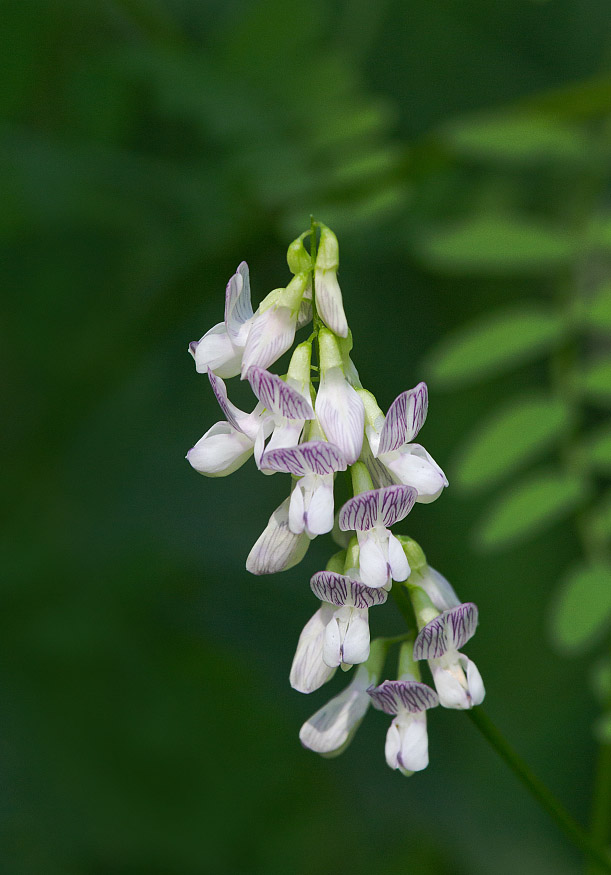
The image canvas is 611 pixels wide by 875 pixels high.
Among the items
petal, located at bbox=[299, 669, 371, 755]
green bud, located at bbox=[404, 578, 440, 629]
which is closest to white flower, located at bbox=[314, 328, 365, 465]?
green bud, located at bbox=[404, 578, 440, 629]

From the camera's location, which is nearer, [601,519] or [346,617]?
[346,617]

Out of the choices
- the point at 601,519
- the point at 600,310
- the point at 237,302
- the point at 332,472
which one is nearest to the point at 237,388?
the point at 600,310

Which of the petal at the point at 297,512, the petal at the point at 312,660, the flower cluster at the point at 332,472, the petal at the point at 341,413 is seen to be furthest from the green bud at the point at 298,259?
the petal at the point at 312,660

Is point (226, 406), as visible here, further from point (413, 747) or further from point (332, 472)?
point (413, 747)

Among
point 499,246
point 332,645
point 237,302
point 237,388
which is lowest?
point 332,645

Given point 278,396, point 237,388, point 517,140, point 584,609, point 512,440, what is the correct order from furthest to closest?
1. point 237,388
2. point 517,140
3. point 512,440
4. point 584,609
5. point 278,396

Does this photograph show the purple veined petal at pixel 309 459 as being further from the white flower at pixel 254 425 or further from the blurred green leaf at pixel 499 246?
the blurred green leaf at pixel 499 246

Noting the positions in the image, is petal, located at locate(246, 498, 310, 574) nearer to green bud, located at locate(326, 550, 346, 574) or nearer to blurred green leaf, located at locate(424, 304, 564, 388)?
green bud, located at locate(326, 550, 346, 574)

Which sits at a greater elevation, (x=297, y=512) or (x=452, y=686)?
(x=297, y=512)
